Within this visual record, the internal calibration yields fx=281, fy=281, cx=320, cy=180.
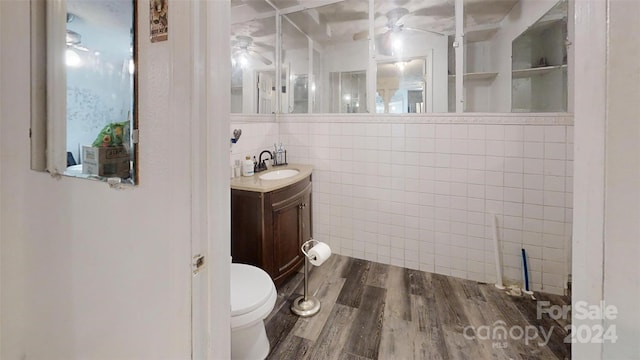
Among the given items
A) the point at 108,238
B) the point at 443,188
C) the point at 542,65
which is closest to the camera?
the point at 108,238

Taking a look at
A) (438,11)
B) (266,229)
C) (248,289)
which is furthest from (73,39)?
(438,11)

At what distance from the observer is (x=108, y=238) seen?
792mm

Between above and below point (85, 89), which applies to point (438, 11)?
above

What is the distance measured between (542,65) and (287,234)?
2.32m

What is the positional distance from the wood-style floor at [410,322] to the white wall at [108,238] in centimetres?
99

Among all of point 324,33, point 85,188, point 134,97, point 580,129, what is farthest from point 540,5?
point 85,188

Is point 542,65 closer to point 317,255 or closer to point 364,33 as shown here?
point 364,33

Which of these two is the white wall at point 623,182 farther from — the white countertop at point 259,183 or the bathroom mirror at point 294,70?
the bathroom mirror at point 294,70

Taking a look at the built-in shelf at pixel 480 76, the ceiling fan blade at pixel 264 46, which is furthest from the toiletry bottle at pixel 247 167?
the built-in shelf at pixel 480 76

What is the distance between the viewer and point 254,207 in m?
1.92

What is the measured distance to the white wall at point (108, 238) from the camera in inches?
25.2

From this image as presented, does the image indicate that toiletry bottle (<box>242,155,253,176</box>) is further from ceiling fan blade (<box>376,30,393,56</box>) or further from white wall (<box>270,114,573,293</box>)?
ceiling fan blade (<box>376,30,393,56</box>)

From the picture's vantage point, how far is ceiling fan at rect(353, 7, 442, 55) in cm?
247

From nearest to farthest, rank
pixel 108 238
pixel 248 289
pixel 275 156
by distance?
pixel 108 238 < pixel 248 289 < pixel 275 156
